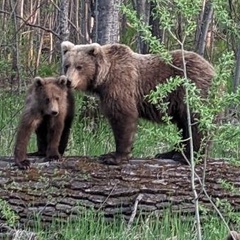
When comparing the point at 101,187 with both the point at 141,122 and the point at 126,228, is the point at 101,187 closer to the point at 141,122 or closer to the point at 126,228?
the point at 126,228

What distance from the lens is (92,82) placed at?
307 inches

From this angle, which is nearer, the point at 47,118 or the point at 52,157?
the point at 52,157

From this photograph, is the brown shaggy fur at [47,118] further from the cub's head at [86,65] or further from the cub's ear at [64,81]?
the cub's head at [86,65]

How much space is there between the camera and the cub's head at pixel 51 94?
7.38m

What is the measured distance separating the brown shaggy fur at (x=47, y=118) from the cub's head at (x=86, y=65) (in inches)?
6.6

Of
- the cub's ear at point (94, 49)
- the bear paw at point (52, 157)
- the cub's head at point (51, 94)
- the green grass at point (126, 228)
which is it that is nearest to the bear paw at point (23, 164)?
the bear paw at point (52, 157)

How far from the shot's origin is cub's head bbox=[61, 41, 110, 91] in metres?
7.74

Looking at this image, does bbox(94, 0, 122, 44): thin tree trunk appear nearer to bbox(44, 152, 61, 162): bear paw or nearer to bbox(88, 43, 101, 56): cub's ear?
bbox(88, 43, 101, 56): cub's ear

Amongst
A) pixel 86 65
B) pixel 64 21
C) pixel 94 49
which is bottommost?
pixel 86 65

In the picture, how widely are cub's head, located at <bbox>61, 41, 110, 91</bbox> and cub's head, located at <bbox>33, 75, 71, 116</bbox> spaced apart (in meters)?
0.14

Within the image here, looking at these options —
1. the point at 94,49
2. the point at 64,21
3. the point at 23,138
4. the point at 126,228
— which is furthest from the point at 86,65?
the point at 64,21

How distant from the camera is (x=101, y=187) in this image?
7.05 meters

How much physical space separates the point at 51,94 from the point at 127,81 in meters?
0.72

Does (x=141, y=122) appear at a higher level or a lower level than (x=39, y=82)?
lower
